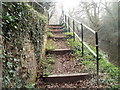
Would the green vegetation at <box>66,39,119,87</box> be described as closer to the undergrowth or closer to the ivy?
the undergrowth

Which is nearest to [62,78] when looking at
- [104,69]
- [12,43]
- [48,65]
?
[48,65]

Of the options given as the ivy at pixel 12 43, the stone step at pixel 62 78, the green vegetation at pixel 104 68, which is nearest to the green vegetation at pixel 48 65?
the stone step at pixel 62 78

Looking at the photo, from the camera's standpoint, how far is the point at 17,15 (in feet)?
5.89

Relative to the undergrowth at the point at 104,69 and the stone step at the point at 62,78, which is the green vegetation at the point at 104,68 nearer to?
the undergrowth at the point at 104,69

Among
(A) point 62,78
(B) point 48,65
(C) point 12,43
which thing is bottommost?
(A) point 62,78

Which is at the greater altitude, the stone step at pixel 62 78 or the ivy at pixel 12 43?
the ivy at pixel 12 43

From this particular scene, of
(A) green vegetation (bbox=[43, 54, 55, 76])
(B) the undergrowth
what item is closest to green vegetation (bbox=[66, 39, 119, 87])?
(B) the undergrowth

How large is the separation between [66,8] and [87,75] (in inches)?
446

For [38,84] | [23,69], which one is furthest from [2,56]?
[38,84]

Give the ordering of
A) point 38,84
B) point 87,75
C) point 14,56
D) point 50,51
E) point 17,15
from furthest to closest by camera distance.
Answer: point 50,51, point 87,75, point 38,84, point 17,15, point 14,56

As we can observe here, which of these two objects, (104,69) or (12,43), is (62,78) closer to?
(104,69)

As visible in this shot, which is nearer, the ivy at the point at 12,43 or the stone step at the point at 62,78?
the ivy at the point at 12,43

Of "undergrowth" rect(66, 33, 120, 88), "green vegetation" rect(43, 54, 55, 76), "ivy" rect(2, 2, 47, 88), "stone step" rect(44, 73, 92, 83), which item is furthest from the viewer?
"green vegetation" rect(43, 54, 55, 76)

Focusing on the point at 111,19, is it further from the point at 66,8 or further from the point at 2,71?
the point at 2,71
